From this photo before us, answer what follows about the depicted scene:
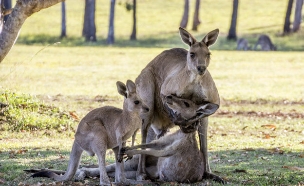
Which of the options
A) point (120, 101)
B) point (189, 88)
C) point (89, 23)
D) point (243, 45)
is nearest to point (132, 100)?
point (189, 88)

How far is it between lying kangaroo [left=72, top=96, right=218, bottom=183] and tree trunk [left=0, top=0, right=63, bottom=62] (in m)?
2.50

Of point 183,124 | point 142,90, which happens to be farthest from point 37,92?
point 183,124

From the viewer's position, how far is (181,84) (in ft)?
28.3

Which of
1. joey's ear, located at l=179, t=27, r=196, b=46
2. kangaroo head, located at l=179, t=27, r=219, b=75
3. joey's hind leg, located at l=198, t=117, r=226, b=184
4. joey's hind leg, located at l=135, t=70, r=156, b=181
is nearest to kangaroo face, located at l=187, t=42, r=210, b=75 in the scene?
kangaroo head, located at l=179, t=27, r=219, b=75

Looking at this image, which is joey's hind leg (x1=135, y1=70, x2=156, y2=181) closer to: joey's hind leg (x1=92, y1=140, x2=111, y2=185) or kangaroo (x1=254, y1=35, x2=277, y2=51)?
joey's hind leg (x1=92, y1=140, x2=111, y2=185)

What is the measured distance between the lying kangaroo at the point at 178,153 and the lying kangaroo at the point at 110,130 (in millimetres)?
240

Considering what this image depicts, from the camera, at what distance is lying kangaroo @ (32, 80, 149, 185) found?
7934 mm

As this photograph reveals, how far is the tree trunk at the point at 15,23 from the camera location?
400 inches

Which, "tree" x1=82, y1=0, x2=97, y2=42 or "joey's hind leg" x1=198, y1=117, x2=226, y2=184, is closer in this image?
"joey's hind leg" x1=198, y1=117, x2=226, y2=184

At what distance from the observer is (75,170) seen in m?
8.31

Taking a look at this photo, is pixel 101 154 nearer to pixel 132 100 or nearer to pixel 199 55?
pixel 132 100

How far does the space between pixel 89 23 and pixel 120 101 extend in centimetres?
3140

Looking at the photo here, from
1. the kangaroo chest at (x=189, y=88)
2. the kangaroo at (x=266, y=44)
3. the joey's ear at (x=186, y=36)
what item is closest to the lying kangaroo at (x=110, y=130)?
the kangaroo chest at (x=189, y=88)

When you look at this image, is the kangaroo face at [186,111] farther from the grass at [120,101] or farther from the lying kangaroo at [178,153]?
the grass at [120,101]
